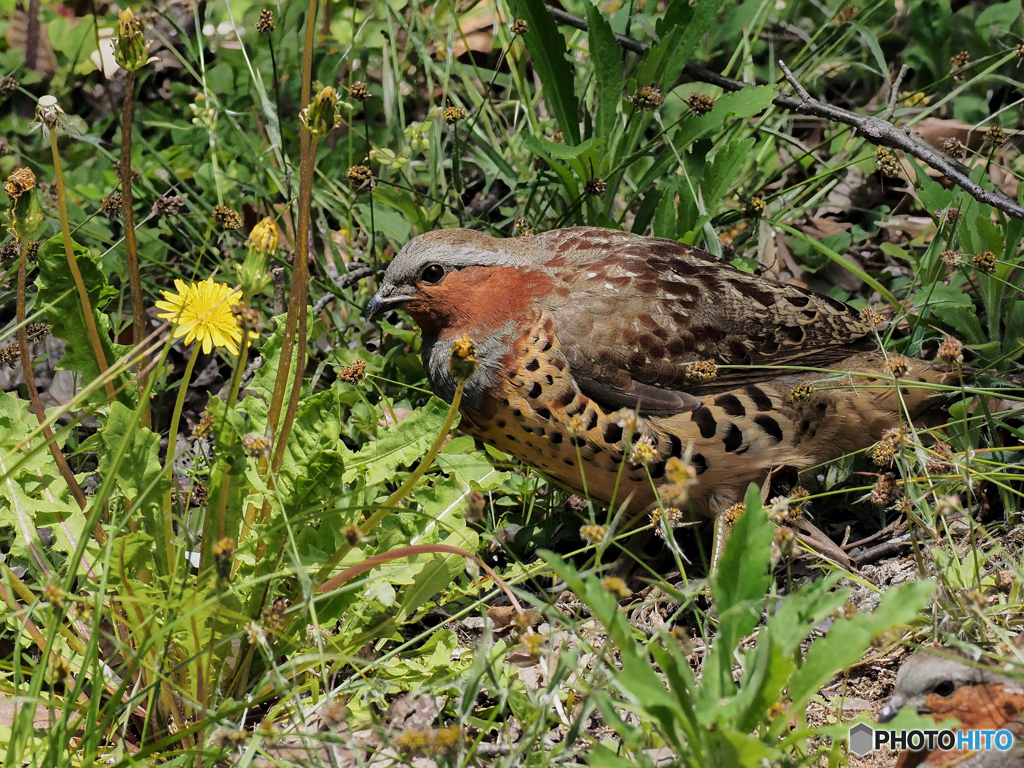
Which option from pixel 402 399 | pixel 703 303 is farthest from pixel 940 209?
pixel 402 399

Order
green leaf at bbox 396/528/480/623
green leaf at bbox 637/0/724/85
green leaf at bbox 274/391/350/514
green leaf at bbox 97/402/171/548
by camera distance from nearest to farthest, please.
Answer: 1. green leaf at bbox 97/402/171/548
2. green leaf at bbox 274/391/350/514
3. green leaf at bbox 396/528/480/623
4. green leaf at bbox 637/0/724/85

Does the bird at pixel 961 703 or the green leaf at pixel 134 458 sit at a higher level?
the green leaf at pixel 134 458

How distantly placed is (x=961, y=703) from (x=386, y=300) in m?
2.57

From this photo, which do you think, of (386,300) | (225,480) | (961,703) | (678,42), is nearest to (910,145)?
(678,42)

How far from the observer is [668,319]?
4223 mm

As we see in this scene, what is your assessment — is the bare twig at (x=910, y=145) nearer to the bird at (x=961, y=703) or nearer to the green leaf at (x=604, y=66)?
the green leaf at (x=604, y=66)

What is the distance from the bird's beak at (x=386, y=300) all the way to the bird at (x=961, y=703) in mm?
2372

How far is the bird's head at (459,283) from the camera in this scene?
4258 millimetres

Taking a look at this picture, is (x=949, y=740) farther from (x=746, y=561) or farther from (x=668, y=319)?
(x=668, y=319)

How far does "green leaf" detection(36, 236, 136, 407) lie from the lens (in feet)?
11.5

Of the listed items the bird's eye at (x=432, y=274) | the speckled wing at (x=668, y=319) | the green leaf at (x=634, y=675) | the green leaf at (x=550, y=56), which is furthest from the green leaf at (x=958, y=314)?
the green leaf at (x=634, y=675)

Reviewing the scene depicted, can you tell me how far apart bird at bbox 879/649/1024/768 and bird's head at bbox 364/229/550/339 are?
2080 mm

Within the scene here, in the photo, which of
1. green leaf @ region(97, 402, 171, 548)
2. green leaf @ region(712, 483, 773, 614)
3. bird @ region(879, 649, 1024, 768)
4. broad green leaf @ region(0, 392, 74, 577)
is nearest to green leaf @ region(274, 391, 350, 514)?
green leaf @ region(97, 402, 171, 548)

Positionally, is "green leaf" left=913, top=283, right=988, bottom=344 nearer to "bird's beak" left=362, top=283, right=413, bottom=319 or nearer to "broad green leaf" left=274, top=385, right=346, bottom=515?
"bird's beak" left=362, top=283, right=413, bottom=319
